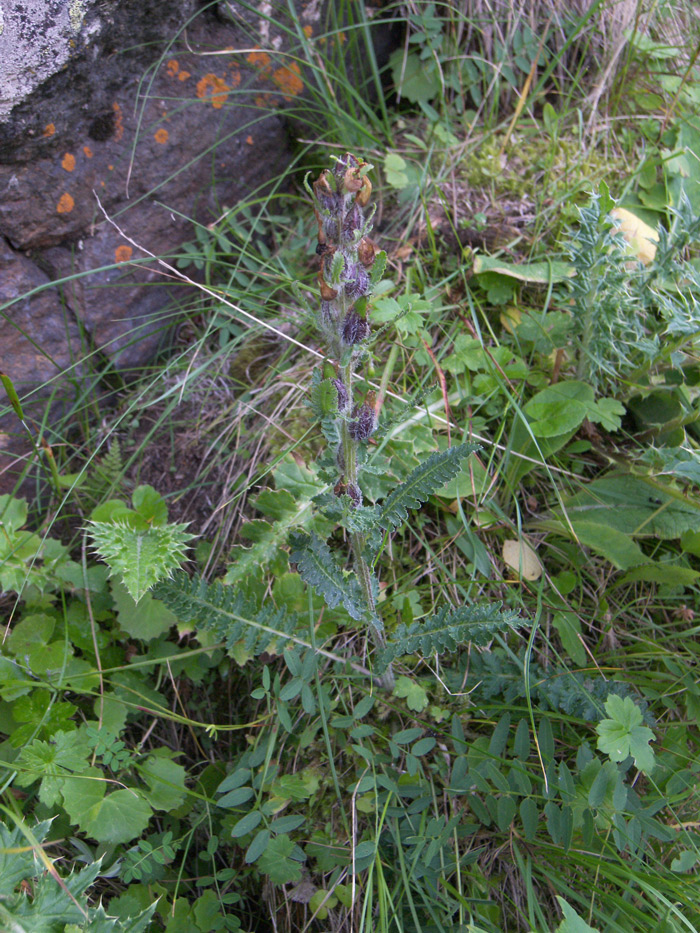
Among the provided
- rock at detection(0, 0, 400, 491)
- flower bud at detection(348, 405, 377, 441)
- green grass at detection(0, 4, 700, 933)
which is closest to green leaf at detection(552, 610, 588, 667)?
green grass at detection(0, 4, 700, 933)

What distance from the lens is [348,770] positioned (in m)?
1.87

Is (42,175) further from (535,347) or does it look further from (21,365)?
(535,347)

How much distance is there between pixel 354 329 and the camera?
1.37 metres

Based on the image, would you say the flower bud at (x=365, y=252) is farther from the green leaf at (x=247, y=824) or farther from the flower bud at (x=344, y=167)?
the green leaf at (x=247, y=824)

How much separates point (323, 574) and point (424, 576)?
1.97 ft

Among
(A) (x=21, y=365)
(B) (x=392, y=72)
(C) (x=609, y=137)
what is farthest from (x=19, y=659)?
(C) (x=609, y=137)

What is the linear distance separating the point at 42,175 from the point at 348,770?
2205mm

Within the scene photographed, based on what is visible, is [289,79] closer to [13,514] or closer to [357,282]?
[357,282]

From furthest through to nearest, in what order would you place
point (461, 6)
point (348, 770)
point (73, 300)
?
1. point (461, 6)
2. point (73, 300)
3. point (348, 770)

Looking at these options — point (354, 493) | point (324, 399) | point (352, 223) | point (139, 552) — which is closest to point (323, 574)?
point (354, 493)

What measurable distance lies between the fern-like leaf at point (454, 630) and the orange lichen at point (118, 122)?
206cm

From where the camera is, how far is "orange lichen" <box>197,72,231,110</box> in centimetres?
257

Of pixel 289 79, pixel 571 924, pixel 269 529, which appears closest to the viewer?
pixel 571 924

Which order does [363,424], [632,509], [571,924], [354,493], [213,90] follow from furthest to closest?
[213,90] → [632,509] → [354,493] → [363,424] → [571,924]
